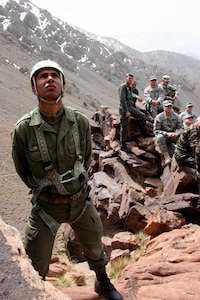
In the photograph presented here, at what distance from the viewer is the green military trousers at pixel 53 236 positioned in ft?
13.5

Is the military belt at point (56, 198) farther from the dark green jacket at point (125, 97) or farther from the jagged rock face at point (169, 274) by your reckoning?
the dark green jacket at point (125, 97)

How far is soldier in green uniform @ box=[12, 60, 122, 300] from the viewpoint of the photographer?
3943mm

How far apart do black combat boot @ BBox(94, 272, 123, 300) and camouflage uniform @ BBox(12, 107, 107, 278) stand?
86cm

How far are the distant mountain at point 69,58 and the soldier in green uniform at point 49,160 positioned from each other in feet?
157

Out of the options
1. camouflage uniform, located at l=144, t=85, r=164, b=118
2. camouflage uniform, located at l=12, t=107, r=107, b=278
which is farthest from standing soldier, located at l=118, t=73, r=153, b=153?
camouflage uniform, located at l=12, t=107, r=107, b=278

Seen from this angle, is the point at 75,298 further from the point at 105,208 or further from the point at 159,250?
the point at 105,208

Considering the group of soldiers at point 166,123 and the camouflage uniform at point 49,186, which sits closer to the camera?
the camouflage uniform at point 49,186

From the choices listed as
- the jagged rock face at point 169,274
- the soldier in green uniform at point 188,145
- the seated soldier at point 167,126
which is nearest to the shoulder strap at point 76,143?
the jagged rock face at point 169,274

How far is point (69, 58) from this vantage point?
103 metres

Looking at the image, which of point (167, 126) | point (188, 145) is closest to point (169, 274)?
point (188, 145)

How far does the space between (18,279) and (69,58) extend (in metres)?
106

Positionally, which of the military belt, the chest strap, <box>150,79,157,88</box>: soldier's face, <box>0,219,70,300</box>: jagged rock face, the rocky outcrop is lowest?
the rocky outcrop

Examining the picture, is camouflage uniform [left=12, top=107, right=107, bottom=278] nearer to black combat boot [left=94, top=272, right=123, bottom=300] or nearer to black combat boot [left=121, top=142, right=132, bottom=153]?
black combat boot [left=94, top=272, right=123, bottom=300]

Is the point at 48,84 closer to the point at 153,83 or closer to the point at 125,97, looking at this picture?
the point at 125,97
